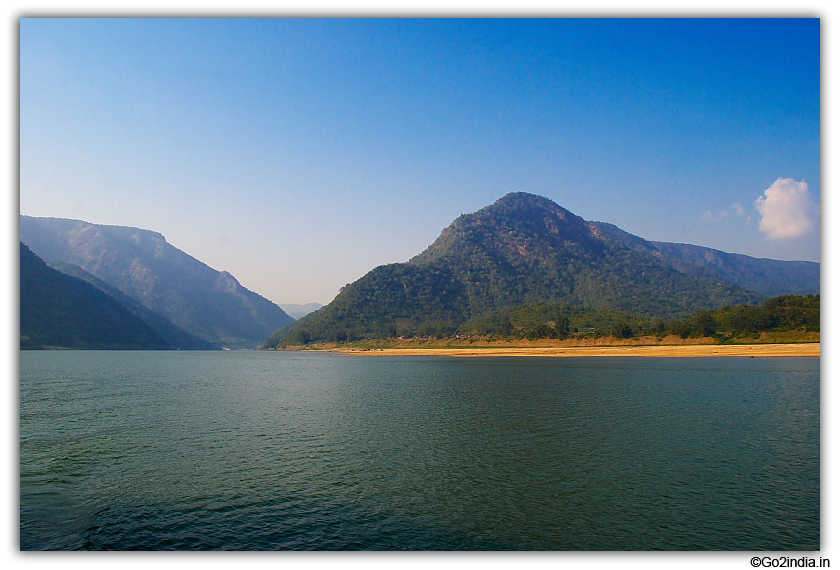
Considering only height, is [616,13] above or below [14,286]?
above

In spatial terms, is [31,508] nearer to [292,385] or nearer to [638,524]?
[638,524]

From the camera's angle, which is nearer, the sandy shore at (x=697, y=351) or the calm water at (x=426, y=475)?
the calm water at (x=426, y=475)

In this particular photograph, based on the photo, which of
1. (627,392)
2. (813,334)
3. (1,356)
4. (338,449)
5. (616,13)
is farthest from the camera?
(813,334)

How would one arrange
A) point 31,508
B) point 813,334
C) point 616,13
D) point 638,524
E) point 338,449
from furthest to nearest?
point 813,334 < point 338,449 < point 31,508 < point 638,524 < point 616,13

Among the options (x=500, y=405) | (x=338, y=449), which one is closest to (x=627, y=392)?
(x=500, y=405)

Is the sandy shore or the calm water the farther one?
the sandy shore

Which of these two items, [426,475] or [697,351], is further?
[697,351]

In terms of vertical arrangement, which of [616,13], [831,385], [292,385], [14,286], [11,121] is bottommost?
[292,385]

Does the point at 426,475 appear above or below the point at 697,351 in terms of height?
below
